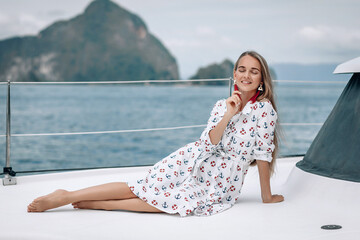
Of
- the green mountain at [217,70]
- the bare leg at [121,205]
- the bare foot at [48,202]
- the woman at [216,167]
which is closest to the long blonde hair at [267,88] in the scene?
the woman at [216,167]

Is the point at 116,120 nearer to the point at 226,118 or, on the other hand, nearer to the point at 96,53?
the point at 96,53

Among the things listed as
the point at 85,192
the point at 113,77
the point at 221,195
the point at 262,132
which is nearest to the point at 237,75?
the point at 262,132

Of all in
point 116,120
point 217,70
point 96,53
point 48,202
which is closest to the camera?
point 48,202

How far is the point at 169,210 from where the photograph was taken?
7.96ft

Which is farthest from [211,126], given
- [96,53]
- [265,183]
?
[96,53]

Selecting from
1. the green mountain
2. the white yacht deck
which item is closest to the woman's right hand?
the white yacht deck

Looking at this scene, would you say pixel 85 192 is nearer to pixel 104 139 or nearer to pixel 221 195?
pixel 221 195

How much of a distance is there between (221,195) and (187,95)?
52311mm

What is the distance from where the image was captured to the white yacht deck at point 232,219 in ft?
6.98

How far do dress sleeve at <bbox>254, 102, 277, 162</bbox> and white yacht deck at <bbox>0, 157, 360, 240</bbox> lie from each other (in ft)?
0.93

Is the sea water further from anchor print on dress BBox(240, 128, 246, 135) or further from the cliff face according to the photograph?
anchor print on dress BBox(240, 128, 246, 135)

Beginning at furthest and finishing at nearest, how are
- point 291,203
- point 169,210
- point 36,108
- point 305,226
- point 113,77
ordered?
point 113,77 → point 36,108 → point 291,203 → point 169,210 → point 305,226

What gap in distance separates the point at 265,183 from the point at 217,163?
0.91 ft

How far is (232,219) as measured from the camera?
235 centimetres
